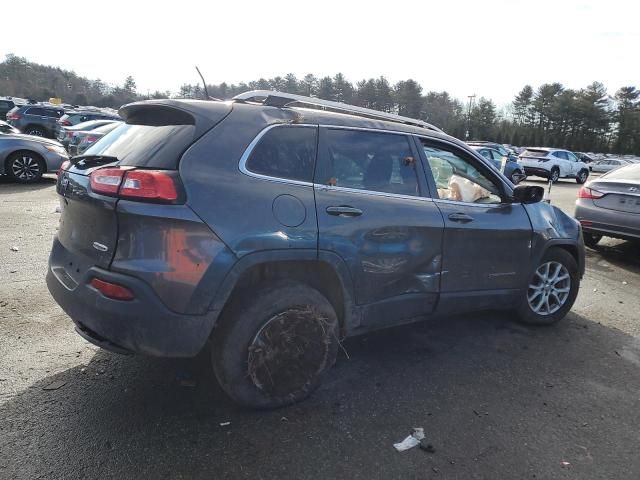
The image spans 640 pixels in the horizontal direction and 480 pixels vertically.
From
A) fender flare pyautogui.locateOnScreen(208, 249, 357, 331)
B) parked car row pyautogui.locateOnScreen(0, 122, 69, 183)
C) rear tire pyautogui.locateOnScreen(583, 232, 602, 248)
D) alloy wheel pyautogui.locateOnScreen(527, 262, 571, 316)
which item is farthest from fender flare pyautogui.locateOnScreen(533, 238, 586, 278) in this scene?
parked car row pyautogui.locateOnScreen(0, 122, 69, 183)

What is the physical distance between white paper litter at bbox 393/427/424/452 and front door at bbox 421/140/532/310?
116 centimetres

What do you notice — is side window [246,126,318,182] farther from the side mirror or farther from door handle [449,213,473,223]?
the side mirror

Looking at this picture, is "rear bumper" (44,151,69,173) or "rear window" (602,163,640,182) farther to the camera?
"rear bumper" (44,151,69,173)

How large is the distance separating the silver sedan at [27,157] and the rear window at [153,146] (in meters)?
9.95

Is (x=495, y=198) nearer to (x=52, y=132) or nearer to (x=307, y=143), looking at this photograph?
(x=307, y=143)

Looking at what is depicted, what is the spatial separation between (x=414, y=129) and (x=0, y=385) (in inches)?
132

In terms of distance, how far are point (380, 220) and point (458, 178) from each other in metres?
1.22

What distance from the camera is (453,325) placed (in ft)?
14.7

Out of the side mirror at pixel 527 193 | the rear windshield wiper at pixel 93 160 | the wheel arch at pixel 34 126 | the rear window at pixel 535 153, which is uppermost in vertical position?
the rear windshield wiper at pixel 93 160

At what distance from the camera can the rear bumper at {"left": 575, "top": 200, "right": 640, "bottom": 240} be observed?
700cm

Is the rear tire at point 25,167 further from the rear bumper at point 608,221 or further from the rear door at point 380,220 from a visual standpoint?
the rear bumper at point 608,221

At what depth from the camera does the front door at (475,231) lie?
363 centimetres

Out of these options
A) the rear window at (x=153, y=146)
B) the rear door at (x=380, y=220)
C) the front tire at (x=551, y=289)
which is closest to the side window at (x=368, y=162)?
the rear door at (x=380, y=220)

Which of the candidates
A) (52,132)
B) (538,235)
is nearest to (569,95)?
(52,132)
